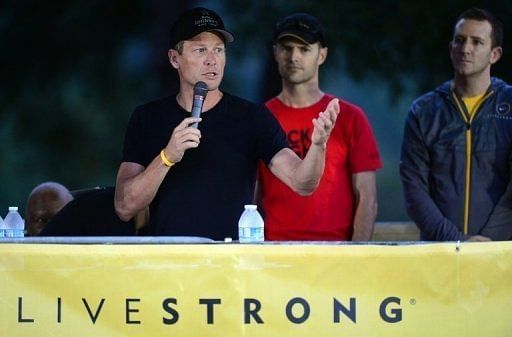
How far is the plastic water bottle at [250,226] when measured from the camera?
5.51m

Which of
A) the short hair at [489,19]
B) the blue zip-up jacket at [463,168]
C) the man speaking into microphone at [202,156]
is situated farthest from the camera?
the short hair at [489,19]

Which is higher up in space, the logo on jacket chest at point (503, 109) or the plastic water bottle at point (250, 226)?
the logo on jacket chest at point (503, 109)

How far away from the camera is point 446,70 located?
845 cm

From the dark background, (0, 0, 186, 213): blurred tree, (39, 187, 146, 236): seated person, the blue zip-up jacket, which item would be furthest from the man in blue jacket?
(0, 0, 186, 213): blurred tree

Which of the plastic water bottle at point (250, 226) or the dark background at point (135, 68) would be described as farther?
the dark background at point (135, 68)

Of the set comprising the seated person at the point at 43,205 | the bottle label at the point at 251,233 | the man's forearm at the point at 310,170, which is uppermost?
the man's forearm at the point at 310,170

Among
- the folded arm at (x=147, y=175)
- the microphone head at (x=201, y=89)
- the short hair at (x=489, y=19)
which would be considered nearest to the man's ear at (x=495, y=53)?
the short hair at (x=489, y=19)

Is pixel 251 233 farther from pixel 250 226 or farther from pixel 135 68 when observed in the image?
pixel 135 68

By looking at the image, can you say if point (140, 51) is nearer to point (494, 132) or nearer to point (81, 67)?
point (81, 67)

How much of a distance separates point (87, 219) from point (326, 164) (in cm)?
125

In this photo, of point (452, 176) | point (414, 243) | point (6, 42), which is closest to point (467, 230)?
point (452, 176)

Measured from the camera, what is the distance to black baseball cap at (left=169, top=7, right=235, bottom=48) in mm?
5988

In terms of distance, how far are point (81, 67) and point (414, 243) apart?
162 inches

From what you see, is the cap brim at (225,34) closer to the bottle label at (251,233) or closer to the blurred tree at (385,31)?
the bottle label at (251,233)
